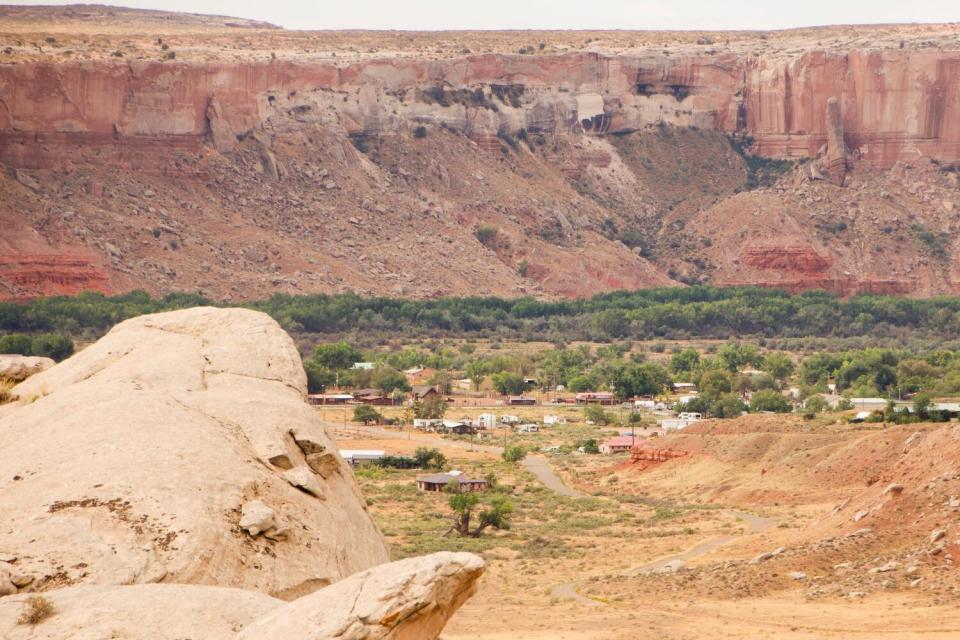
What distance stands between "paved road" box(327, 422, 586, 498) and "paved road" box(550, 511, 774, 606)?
12017mm

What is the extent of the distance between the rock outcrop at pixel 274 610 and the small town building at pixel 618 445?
2191 inches

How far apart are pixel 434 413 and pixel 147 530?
69.1 metres

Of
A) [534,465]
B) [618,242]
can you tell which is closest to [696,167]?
[618,242]

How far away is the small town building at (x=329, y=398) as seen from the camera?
89500 mm

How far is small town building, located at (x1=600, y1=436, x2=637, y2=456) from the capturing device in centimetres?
6800

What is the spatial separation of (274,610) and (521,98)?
149 meters

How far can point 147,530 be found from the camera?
13.8 metres

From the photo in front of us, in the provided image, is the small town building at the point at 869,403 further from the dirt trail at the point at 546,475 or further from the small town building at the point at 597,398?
the small town building at the point at 597,398

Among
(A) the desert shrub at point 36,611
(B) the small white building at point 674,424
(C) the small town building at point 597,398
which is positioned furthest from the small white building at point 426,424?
(A) the desert shrub at point 36,611

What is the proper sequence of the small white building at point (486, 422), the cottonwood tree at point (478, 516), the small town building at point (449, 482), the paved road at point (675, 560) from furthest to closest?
the small white building at point (486, 422) < the small town building at point (449, 482) < the cottonwood tree at point (478, 516) < the paved road at point (675, 560)

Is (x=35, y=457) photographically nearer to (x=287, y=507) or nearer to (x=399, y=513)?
(x=287, y=507)

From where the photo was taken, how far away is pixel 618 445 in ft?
224

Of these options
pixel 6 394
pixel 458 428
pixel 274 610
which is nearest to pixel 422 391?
pixel 458 428

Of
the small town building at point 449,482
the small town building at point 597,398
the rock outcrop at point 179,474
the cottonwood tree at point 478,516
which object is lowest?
the small town building at point 597,398
